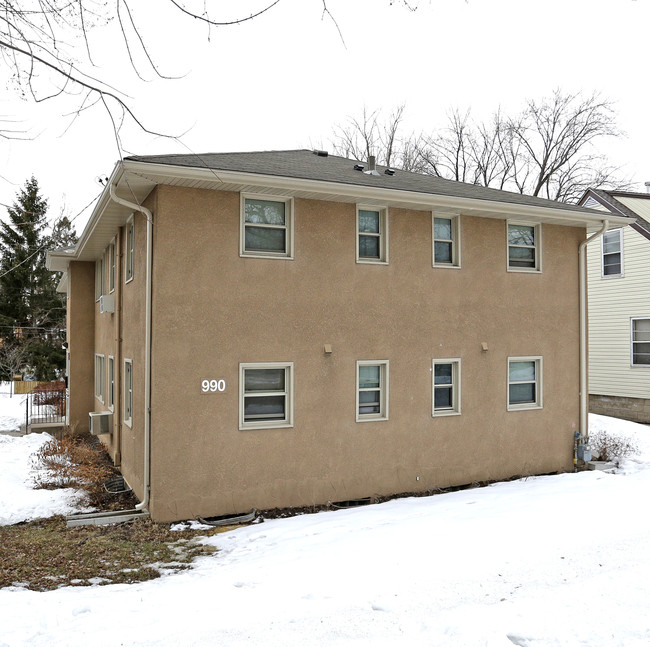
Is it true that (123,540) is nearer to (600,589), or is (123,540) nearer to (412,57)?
(600,589)

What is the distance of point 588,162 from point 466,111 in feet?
26.3

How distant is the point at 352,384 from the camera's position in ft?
32.4

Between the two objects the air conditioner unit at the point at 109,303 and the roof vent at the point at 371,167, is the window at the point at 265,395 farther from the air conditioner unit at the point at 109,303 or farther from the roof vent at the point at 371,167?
the roof vent at the point at 371,167

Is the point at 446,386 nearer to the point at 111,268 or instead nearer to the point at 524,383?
the point at 524,383

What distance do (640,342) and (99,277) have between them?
55.5ft

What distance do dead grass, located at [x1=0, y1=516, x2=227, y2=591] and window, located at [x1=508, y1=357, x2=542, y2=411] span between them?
6492mm

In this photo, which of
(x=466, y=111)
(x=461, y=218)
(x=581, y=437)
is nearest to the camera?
(x=461, y=218)

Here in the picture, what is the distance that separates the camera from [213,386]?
8883mm

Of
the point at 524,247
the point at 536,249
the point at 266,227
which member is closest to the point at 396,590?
the point at 266,227

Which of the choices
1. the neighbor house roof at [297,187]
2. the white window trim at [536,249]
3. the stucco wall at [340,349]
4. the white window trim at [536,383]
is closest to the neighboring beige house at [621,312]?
Result: the neighbor house roof at [297,187]

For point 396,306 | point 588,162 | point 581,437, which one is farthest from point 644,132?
point 396,306

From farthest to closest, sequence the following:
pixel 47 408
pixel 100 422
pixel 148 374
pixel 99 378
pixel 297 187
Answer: pixel 47 408
pixel 99 378
pixel 100 422
pixel 297 187
pixel 148 374

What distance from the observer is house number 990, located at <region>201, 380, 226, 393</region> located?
8836 millimetres

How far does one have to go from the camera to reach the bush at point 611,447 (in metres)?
12.8
